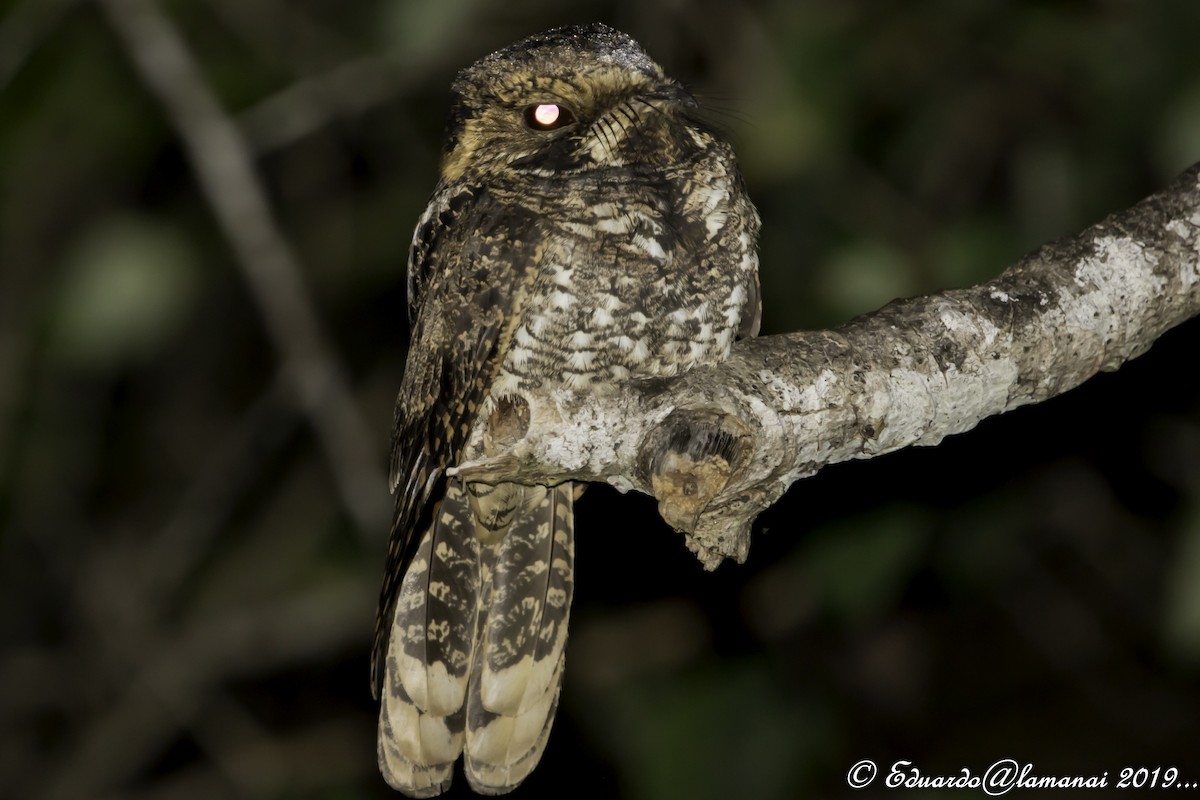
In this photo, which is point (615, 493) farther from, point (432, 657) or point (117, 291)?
point (117, 291)

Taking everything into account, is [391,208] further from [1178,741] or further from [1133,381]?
[1178,741]

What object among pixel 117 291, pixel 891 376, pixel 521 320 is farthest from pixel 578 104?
pixel 117 291

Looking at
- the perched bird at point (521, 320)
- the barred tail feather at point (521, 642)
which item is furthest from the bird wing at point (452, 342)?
the barred tail feather at point (521, 642)

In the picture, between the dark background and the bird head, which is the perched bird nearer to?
the bird head

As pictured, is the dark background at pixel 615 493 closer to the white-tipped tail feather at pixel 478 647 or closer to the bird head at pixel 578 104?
the bird head at pixel 578 104

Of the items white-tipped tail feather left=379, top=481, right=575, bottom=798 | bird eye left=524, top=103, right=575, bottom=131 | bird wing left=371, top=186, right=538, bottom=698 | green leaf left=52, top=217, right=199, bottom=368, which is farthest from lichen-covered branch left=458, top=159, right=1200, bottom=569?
green leaf left=52, top=217, right=199, bottom=368
